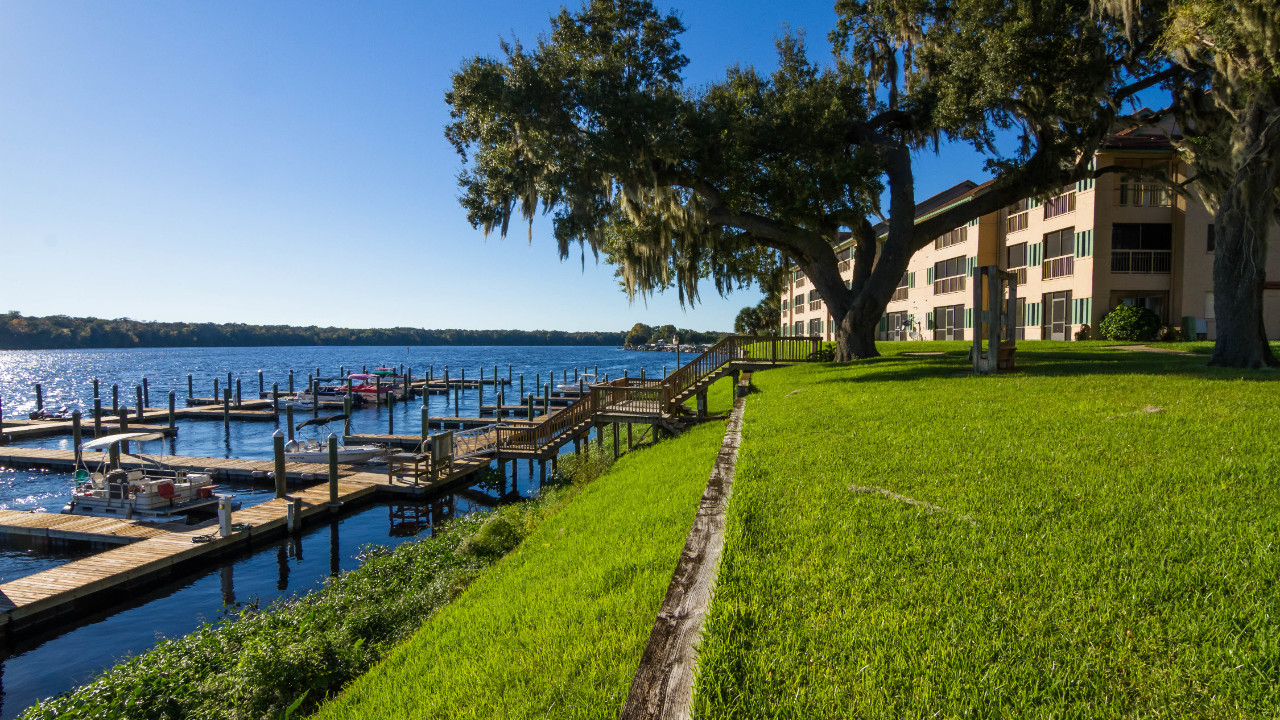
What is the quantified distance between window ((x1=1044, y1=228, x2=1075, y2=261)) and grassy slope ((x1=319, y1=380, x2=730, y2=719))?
100 ft

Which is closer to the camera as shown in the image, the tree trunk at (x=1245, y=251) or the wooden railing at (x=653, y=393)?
the tree trunk at (x=1245, y=251)

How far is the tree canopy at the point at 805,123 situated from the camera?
1597cm

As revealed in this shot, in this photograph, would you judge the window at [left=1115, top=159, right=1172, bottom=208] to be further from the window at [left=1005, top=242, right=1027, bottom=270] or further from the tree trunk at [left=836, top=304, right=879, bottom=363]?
the tree trunk at [left=836, top=304, right=879, bottom=363]

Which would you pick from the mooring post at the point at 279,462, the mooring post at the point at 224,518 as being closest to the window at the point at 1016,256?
the mooring post at the point at 279,462

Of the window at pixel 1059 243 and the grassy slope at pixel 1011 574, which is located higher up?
the window at pixel 1059 243

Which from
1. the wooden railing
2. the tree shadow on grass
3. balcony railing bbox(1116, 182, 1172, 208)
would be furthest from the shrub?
the wooden railing

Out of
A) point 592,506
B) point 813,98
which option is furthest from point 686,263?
point 592,506

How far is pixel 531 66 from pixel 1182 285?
30681 mm

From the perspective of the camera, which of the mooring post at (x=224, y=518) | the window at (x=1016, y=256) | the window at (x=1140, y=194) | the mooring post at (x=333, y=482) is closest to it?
the mooring post at (x=224, y=518)

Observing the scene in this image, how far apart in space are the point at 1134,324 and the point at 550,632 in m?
31.6

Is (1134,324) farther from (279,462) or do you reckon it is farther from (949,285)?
(279,462)

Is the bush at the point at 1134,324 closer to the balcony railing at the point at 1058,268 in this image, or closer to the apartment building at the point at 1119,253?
the apartment building at the point at 1119,253

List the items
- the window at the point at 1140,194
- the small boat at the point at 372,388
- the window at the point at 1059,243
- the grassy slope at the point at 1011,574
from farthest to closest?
1. the small boat at the point at 372,388
2. the window at the point at 1059,243
3. the window at the point at 1140,194
4. the grassy slope at the point at 1011,574

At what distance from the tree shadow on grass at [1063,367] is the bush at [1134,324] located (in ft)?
29.0
